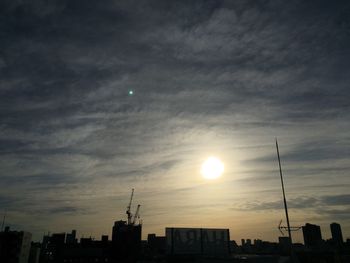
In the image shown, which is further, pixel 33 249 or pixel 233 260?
pixel 33 249

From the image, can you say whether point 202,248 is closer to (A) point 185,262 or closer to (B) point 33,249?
(A) point 185,262

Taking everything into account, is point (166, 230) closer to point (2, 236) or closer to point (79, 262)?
point (2, 236)

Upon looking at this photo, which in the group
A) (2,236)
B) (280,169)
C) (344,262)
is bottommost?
(344,262)

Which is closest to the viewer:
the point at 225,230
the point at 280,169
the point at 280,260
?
the point at 280,169

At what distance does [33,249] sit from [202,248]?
72.2 metres

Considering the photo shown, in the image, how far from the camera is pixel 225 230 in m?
108

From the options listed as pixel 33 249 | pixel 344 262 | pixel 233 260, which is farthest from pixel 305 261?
pixel 33 249

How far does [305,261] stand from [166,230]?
7513 cm

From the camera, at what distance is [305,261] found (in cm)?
13762

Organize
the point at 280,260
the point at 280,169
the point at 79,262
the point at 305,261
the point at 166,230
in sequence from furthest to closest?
the point at 79,262, the point at 305,261, the point at 166,230, the point at 280,260, the point at 280,169

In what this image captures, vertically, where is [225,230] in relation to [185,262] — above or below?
above

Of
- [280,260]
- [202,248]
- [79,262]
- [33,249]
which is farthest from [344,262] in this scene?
[79,262]

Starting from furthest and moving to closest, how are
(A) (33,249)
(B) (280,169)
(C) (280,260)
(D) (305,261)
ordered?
(D) (305,261)
(A) (33,249)
(C) (280,260)
(B) (280,169)

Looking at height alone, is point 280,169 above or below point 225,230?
above
